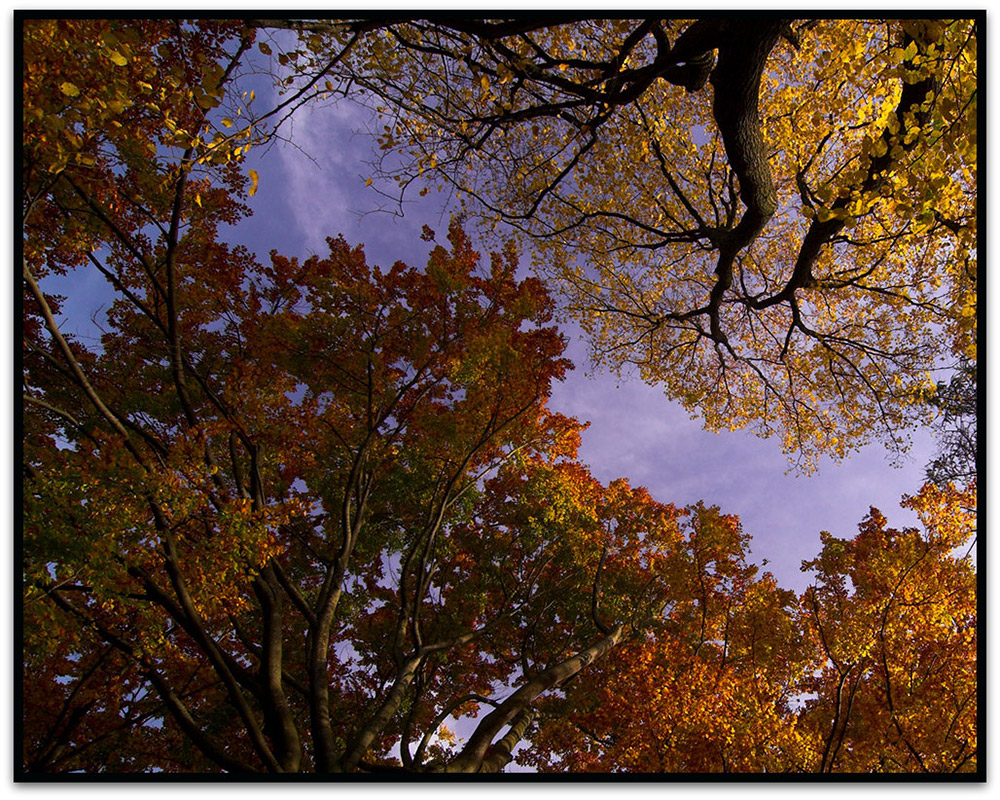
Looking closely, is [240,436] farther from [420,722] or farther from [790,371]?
[790,371]

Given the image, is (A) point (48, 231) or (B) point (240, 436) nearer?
(A) point (48, 231)

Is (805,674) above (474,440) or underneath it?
underneath

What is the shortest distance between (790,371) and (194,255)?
909cm

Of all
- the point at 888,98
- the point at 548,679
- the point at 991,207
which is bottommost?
the point at 548,679

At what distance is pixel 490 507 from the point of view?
8898 mm

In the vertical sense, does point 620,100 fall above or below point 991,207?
above

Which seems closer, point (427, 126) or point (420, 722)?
point (427, 126)

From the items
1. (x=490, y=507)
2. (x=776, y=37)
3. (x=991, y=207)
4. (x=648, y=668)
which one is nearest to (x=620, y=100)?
(x=776, y=37)

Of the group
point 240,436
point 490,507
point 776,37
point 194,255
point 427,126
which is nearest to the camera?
point 776,37

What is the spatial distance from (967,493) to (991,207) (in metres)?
2.54

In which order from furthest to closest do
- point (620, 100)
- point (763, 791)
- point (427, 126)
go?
point (427, 126)
point (620, 100)
point (763, 791)

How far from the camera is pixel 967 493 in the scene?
4.06m

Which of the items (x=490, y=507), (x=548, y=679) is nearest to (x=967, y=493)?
(x=548, y=679)

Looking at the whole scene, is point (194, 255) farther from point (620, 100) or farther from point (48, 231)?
point (620, 100)
